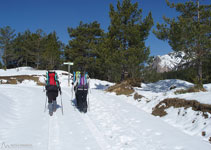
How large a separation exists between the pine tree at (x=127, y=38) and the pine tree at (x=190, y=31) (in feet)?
10.4

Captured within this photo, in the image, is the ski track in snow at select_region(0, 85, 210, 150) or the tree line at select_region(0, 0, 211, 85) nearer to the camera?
the ski track in snow at select_region(0, 85, 210, 150)

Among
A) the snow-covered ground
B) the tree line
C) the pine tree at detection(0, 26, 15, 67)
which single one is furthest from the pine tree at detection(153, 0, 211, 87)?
the pine tree at detection(0, 26, 15, 67)

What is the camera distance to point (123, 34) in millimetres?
16766

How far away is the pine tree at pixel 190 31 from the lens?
1125 cm

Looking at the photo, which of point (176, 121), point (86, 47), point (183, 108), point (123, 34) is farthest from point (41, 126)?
point (86, 47)

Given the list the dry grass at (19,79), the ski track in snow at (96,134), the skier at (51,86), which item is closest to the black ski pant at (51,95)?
the skier at (51,86)

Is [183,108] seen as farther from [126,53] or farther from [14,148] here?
[126,53]

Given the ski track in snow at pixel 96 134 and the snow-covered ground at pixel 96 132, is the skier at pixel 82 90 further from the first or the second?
the ski track in snow at pixel 96 134

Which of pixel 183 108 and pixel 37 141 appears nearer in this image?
pixel 37 141

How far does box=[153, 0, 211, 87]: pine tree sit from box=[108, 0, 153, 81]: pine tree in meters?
3.18

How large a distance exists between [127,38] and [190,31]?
6177 mm

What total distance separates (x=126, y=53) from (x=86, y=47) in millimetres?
18474

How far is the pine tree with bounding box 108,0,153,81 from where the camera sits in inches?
623

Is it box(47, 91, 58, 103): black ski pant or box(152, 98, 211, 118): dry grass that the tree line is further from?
box(47, 91, 58, 103): black ski pant
